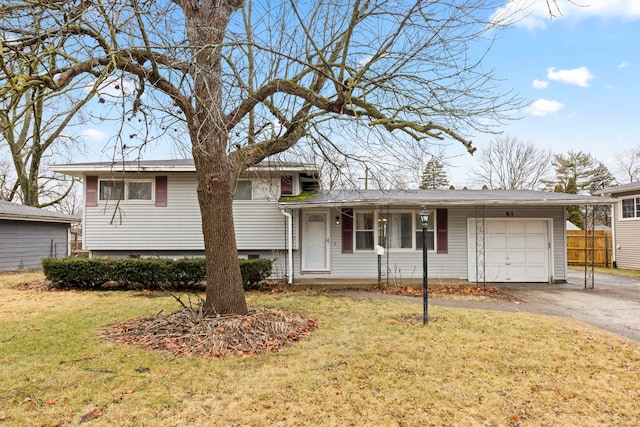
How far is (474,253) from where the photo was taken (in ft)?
36.7

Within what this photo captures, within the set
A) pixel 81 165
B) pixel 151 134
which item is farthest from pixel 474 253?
pixel 81 165

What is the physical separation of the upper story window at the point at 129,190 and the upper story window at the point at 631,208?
18.2 meters

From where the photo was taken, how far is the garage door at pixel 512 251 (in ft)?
36.1

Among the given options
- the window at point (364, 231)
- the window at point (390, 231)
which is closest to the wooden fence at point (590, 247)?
the window at point (390, 231)

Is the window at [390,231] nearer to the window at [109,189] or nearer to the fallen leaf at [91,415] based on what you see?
the window at [109,189]

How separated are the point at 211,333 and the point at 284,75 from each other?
3953 mm

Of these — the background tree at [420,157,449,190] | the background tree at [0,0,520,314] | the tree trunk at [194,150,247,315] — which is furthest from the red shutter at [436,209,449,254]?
the tree trunk at [194,150,247,315]

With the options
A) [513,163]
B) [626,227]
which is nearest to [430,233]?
[626,227]

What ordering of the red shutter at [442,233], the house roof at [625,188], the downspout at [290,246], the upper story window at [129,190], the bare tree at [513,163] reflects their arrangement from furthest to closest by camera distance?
the bare tree at [513,163]
the house roof at [625,188]
the upper story window at [129,190]
the red shutter at [442,233]
the downspout at [290,246]

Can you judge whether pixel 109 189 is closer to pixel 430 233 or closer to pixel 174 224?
pixel 174 224

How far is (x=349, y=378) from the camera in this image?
3939mm

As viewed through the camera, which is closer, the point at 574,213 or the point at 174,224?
the point at 174,224

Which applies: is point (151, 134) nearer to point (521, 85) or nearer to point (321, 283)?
point (521, 85)

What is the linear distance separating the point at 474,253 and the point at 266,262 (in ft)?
20.7
